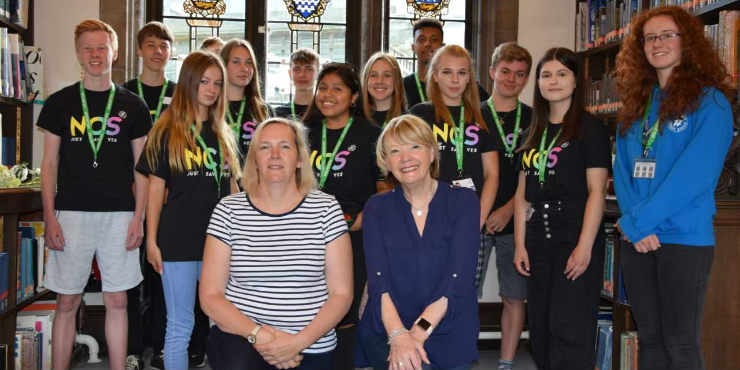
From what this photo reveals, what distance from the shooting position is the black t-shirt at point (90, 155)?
3.19 m

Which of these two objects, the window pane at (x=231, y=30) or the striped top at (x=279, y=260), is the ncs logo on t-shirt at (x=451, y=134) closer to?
the striped top at (x=279, y=260)

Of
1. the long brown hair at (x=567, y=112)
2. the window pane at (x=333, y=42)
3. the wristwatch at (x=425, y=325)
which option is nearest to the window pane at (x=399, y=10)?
the window pane at (x=333, y=42)

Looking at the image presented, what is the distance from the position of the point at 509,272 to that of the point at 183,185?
159 centimetres

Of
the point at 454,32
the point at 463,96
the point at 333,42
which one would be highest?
the point at 454,32

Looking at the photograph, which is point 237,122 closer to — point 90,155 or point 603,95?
point 90,155

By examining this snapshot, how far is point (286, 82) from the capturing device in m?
5.54

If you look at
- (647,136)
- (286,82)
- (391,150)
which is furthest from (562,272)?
(286,82)

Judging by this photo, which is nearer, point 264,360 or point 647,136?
point 264,360

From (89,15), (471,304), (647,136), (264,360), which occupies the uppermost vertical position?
(89,15)

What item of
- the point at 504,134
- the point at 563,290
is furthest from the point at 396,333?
the point at 504,134

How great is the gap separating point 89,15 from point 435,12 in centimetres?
248

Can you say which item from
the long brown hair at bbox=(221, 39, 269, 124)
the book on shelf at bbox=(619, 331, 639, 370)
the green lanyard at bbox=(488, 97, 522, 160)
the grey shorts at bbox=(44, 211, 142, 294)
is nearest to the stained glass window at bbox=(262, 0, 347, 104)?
the long brown hair at bbox=(221, 39, 269, 124)

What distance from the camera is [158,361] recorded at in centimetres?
376

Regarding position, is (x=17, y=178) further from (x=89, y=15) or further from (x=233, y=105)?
(x=89, y=15)
